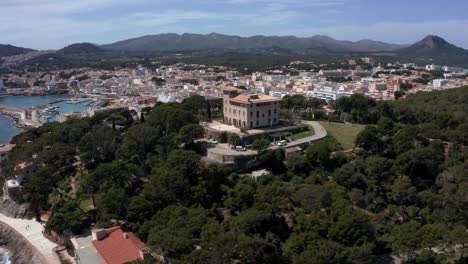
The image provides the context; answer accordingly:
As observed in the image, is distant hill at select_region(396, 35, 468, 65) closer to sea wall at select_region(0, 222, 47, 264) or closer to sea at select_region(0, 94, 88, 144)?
sea at select_region(0, 94, 88, 144)

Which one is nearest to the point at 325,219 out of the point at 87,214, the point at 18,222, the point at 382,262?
the point at 382,262

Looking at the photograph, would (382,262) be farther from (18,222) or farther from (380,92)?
(380,92)

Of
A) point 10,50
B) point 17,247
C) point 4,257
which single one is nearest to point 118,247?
point 17,247

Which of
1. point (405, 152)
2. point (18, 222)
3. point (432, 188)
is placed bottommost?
point (18, 222)

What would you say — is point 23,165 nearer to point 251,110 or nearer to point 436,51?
point 251,110

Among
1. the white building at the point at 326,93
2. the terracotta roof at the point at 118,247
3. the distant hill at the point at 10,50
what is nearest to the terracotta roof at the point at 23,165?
the terracotta roof at the point at 118,247

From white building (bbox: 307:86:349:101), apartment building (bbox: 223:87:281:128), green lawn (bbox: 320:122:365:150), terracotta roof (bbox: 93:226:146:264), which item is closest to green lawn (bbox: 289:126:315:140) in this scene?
green lawn (bbox: 320:122:365:150)
